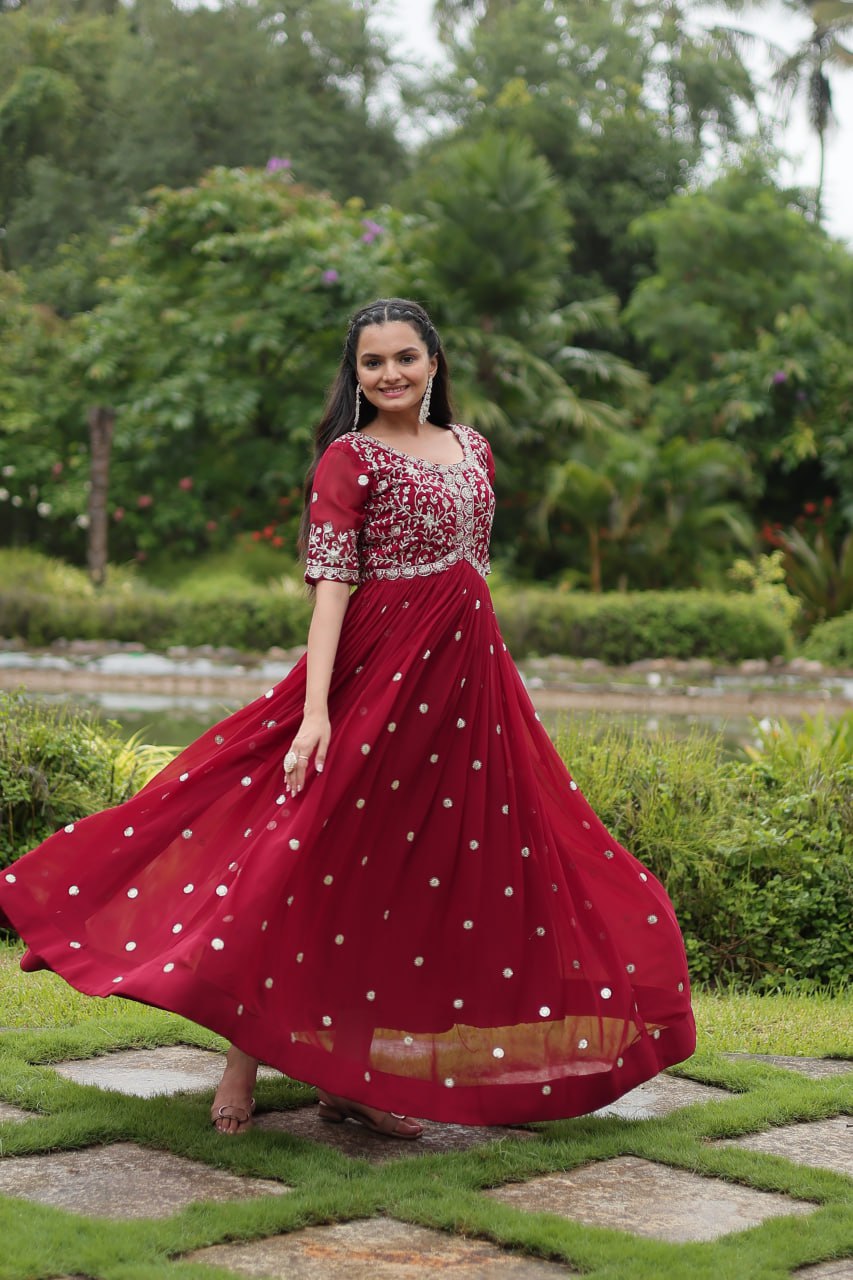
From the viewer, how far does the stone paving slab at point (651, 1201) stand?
2.54 m

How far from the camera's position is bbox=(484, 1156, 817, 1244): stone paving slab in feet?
8.33

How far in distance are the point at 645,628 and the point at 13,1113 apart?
1223 centimetres

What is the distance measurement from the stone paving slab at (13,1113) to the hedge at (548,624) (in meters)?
11.7

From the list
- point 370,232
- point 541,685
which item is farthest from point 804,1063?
point 370,232

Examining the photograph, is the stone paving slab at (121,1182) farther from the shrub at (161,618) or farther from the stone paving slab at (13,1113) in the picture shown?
the shrub at (161,618)

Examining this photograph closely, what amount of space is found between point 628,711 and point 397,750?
967 cm

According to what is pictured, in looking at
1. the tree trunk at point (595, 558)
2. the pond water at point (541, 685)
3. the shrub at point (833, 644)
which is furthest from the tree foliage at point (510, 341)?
the pond water at point (541, 685)

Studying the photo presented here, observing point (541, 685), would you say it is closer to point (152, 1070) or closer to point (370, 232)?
point (370, 232)

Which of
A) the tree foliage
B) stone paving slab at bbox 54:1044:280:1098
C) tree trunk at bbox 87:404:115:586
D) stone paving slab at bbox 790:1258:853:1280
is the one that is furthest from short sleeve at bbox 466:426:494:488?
tree trunk at bbox 87:404:115:586

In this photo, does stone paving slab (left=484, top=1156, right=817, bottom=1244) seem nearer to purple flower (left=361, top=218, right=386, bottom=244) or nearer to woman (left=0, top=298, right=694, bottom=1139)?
woman (left=0, top=298, right=694, bottom=1139)

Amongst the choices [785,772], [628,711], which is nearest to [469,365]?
[628,711]

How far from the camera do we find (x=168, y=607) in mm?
15375

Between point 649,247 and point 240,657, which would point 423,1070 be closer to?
point 240,657

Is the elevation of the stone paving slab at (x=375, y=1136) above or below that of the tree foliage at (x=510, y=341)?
below
